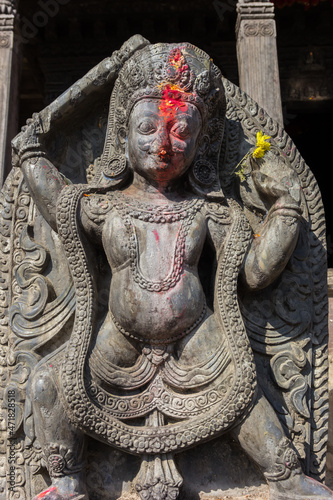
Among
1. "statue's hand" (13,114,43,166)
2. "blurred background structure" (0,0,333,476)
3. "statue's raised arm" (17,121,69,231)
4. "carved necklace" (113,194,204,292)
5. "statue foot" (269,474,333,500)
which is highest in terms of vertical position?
"blurred background structure" (0,0,333,476)

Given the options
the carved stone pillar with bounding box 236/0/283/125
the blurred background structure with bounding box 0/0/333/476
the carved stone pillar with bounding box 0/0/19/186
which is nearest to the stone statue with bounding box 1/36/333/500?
the carved stone pillar with bounding box 236/0/283/125

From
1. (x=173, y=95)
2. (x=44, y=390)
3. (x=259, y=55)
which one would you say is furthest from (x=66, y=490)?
(x=259, y=55)

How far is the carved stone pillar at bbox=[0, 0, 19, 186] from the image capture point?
19.7 ft

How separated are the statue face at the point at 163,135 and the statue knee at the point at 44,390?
4.15ft

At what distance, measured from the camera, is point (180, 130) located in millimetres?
3020

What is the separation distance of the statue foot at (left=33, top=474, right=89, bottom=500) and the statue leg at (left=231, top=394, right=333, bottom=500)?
0.87m

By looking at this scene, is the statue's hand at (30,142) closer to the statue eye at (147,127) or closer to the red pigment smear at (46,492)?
the statue eye at (147,127)

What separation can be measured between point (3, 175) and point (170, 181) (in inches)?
127

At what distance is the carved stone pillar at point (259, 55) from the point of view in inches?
230

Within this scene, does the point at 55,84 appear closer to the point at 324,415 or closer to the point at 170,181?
the point at 170,181

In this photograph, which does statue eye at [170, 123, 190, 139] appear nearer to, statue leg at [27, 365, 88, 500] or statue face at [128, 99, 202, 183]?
statue face at [128, 99, 202, 183]

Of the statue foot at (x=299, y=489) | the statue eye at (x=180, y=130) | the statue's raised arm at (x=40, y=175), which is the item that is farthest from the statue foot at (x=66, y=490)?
the statue eye at (x=180, y=130)

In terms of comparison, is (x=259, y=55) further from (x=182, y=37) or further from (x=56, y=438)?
(x=56, y=438)

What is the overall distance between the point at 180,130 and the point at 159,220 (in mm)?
518
